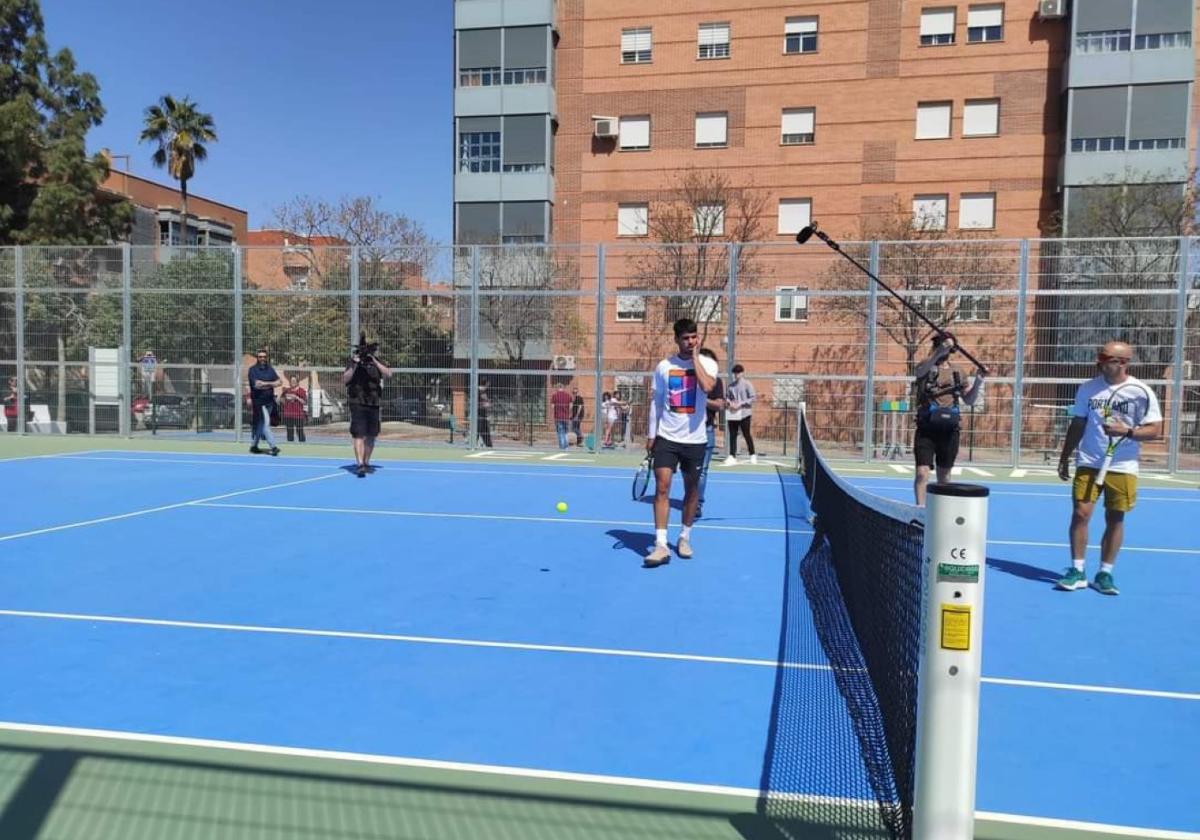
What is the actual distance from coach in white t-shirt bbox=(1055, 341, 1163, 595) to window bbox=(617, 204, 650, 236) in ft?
86.2

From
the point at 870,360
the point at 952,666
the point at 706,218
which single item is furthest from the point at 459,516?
the point at 706,218

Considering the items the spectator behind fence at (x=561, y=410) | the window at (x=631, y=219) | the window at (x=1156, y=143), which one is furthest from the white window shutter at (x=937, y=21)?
the spectator behind fence at (x=561, y=410)

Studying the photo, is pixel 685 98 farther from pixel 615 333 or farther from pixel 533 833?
pixel 533 833

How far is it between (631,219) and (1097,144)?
15.4m

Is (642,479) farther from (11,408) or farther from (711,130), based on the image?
(711,130)

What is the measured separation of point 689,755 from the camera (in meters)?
3.70

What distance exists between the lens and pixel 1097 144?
1091 inches

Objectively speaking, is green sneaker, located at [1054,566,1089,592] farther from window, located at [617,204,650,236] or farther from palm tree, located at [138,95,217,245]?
palm tree, located at [138,95,217,245]

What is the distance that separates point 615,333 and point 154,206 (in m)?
43.9

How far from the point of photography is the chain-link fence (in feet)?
53.7

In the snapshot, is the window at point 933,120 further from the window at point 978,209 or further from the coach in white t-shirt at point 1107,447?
the coach in white t-shirt at point 1107,447

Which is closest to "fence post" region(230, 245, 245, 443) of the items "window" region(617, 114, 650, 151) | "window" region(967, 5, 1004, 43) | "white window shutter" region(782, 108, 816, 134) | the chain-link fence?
the chain-link fence

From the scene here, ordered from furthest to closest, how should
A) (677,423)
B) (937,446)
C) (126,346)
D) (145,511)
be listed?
(126,346) < (145,511) < (937,446) < (677,423)

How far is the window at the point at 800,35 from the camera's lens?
30.5 meters
